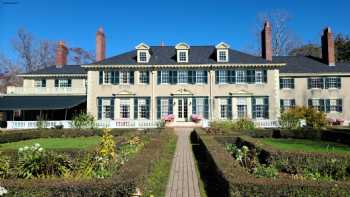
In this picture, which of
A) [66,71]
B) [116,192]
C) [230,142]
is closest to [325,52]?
[230,142]

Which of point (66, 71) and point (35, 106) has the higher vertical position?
point (66, 71)

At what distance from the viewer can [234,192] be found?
5.61m

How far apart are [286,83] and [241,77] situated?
5.48 meters

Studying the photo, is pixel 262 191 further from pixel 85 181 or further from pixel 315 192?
pixel 85 181

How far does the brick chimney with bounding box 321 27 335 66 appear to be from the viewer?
33.5m

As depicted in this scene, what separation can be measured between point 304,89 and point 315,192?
29.8 m

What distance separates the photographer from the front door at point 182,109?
103 ft

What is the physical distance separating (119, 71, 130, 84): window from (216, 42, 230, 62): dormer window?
881cm

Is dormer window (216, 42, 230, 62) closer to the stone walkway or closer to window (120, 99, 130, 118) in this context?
window (120, 99, 130, 118)

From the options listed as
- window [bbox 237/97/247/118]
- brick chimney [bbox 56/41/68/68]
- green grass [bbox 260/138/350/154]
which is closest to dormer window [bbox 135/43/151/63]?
window [bbox 237/97/247/118]

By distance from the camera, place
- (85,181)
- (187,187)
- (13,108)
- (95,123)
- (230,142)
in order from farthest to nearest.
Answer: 1. (13,108)
2. (95,123)
3. (230,142)
4. (187,187)
5. (85,181)

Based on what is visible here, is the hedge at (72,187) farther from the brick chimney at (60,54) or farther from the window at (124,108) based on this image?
the brick chimney at (60,54)

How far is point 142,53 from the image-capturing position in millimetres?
31859

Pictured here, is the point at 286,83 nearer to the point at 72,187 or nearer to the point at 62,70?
the point at 62,70
